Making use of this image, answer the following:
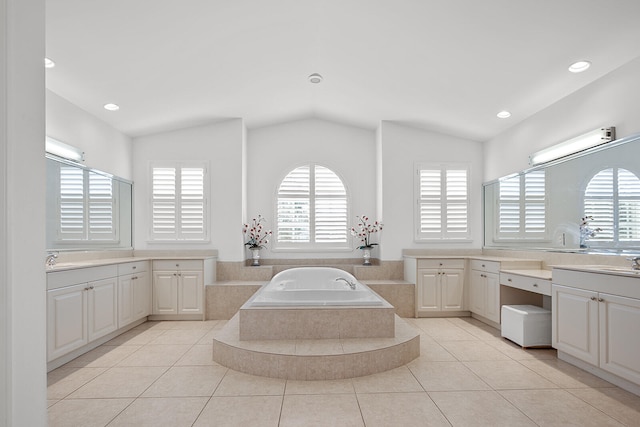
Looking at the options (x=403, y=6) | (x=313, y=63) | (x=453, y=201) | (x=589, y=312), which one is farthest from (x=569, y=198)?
(x=313, y=63)

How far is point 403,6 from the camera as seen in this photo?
9.61ft

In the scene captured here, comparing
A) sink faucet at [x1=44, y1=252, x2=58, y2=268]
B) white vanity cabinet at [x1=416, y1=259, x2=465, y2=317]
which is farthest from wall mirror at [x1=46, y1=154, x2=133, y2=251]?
white vanity cabinet at [x1=416, y1=259, x2=465, y2=317]

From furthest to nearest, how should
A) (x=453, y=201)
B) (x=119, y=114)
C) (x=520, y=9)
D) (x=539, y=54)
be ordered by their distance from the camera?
(x=453, y=201) → (x=119, y=114) → (x=539, y=54) → (x=520, y=9)

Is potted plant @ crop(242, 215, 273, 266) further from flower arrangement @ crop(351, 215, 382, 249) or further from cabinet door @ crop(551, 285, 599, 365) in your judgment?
cabinet door @ crop(551, 285, 599, 365)

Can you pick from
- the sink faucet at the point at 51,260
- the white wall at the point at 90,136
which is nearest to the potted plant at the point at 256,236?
the white wall at the point at 90,136

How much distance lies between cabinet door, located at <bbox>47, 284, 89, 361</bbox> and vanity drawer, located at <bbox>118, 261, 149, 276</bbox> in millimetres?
650

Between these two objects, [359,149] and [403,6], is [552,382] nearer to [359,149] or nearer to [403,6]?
[403,6]

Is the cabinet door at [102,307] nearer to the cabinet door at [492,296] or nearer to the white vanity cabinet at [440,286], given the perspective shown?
the white vanity cabinet at [440,286]

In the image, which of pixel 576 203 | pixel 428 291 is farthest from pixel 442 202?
pixel 576 203

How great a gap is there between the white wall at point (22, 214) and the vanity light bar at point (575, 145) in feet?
13.3

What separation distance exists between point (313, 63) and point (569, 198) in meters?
3.09

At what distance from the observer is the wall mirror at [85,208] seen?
3740mm

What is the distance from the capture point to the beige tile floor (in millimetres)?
2285

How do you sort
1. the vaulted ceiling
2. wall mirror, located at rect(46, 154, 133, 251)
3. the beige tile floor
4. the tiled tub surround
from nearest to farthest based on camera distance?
the beige tile floor → the vaulted ceiling → the tiled tub surround → wall mirror, located at rect(46, 154, 133, 251)
